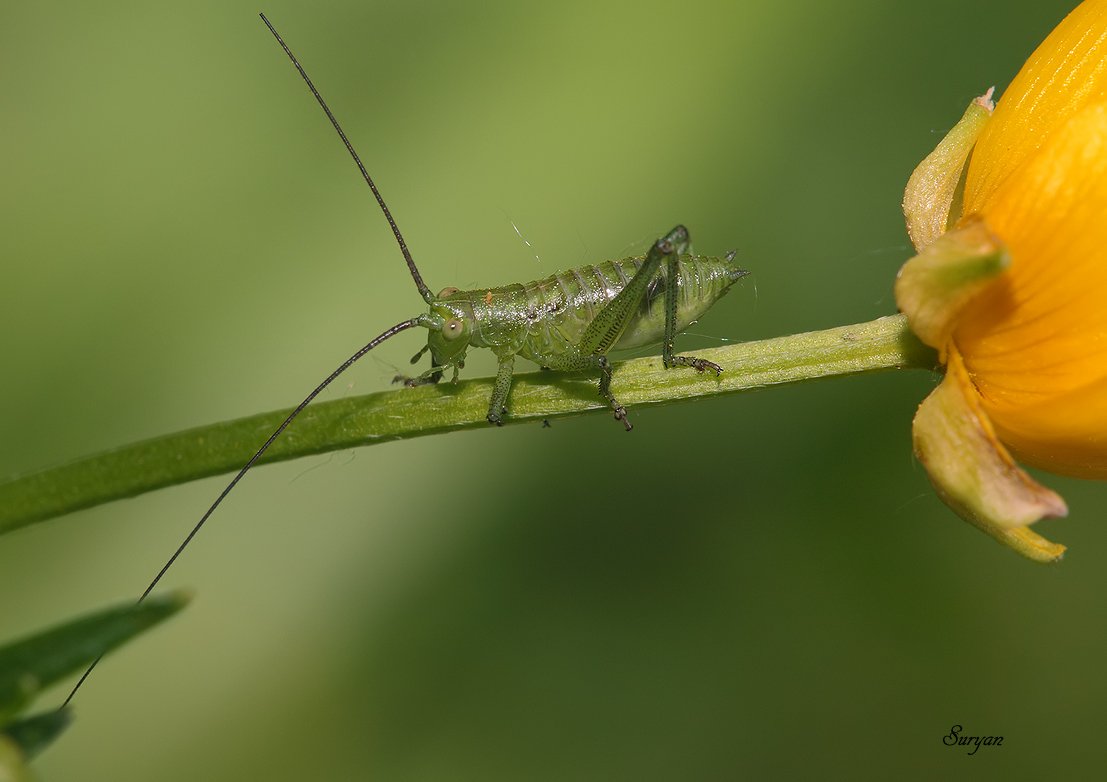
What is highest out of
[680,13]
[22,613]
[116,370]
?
[680,13]

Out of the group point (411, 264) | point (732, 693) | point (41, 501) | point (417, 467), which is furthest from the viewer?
point (732, 693)

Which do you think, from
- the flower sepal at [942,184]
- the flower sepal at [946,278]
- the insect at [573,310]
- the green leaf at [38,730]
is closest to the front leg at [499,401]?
the insect at [573,310]

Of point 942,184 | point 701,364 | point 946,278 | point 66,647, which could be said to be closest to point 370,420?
point 701,364

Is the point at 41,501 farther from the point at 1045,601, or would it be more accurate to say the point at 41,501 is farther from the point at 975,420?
the point at 1045,601

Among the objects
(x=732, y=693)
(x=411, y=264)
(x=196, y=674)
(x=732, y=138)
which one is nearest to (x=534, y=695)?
(x=732, y=693)

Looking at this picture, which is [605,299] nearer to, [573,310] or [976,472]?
[573,310]

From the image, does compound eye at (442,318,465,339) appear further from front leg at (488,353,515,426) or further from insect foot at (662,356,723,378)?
insect foot at (662,356,723,378)
